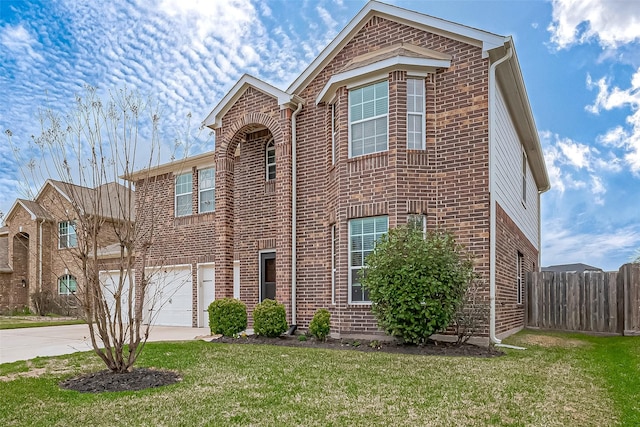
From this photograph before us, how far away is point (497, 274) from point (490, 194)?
1.91 m

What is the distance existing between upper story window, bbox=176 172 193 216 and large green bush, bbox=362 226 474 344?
9700mm

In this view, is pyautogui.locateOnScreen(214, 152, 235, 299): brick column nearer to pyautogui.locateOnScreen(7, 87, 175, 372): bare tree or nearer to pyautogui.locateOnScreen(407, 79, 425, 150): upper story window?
pyautogui.locateOnScreen(407, 79, 425, 150): upper story window

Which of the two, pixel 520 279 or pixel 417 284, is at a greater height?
pixel 417 284

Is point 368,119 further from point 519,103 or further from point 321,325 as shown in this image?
point 321,325

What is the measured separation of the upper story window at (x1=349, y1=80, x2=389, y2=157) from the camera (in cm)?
1045

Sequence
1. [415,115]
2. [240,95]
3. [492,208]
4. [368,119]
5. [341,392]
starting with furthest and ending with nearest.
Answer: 1. [240,95]
2. [368,119]
3. [415,115]
4. [492,208]
5. [341,392]

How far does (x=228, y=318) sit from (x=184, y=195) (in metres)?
6.92

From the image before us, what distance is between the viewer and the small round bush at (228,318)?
11.5 metres

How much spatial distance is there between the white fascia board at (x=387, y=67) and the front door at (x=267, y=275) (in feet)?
18.2

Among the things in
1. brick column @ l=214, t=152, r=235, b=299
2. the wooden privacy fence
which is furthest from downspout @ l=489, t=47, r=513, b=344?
brick column @ l=214, t=152, r=235, b=299

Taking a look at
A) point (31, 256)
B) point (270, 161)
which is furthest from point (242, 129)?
point (31, 256)

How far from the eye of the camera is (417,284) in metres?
8.61

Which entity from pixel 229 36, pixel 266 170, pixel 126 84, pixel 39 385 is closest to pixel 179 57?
pixel 229 36

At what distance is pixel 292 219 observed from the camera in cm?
1227
